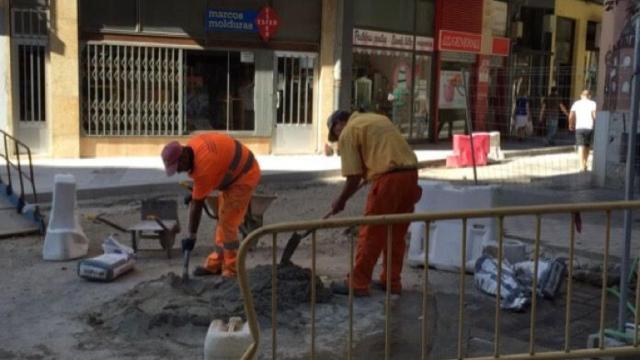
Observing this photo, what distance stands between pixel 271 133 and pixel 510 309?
40.0ft

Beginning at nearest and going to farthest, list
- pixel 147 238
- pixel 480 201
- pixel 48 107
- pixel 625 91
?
pixel 480 201, pixel 147 238, pixel 625 91, pixel 48 107

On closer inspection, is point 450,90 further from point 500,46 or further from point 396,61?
point 500,46

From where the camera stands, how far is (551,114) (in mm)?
22750

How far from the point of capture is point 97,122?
16156mm

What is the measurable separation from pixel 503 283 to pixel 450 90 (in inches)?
662

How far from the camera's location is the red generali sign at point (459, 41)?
22234 millimetres

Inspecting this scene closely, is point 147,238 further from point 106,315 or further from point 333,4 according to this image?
point 333,4

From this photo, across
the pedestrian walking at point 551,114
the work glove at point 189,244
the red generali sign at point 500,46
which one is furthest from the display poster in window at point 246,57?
the work glove at point 189,244

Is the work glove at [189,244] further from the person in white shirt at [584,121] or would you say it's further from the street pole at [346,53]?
the street pole at [346,53]

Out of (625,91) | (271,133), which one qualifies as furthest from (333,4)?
(625,91)

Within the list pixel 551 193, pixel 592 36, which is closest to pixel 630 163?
pixel 551 193

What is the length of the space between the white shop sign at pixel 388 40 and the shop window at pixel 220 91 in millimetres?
3025

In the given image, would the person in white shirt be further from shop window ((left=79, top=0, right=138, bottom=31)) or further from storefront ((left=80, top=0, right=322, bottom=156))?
shop window ((left=79, top=0, right=138, bottom=31))

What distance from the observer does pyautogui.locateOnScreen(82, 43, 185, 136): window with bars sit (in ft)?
52.6
